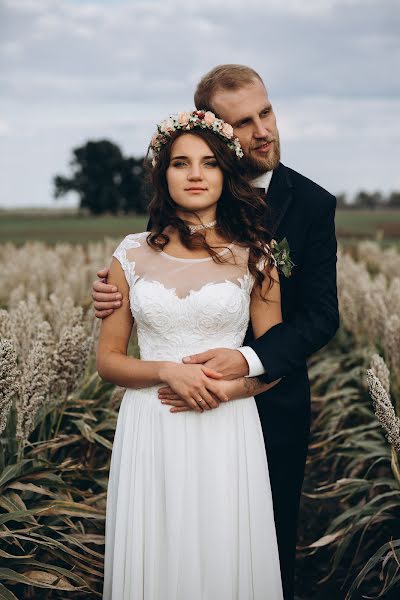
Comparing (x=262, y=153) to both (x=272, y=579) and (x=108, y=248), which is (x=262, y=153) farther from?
(x=108, y=248)

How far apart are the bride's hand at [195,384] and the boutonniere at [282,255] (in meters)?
0.58

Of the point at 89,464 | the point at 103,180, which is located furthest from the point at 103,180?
the point at 89,464

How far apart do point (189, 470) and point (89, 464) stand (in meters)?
2.00

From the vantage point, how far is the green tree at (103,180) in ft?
159

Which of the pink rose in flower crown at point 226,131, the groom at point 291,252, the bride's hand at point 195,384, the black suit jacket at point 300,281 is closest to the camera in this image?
the bride's hand at point 195,384

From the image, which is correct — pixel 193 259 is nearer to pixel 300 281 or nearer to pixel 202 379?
pixel 202 379

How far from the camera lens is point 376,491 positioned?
530cm

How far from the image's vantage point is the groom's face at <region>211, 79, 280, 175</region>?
12.1ft

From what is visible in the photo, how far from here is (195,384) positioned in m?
3.02

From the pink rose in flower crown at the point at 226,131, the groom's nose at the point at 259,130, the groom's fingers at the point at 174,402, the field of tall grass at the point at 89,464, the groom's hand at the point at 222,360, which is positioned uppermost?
the groom's nose at the point at 259,130

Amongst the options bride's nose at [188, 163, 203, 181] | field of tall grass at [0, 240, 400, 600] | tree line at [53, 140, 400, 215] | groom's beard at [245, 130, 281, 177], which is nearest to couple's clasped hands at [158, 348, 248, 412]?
field of tall grass at [0, 240, 400, 600]

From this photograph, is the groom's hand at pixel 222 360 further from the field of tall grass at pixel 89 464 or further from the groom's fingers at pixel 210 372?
the field of tall grass at pixel 89 464

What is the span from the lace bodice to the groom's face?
68 cm

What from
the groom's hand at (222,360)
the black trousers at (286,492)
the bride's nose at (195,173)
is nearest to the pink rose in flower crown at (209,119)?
the bride's nose at (195,173)
